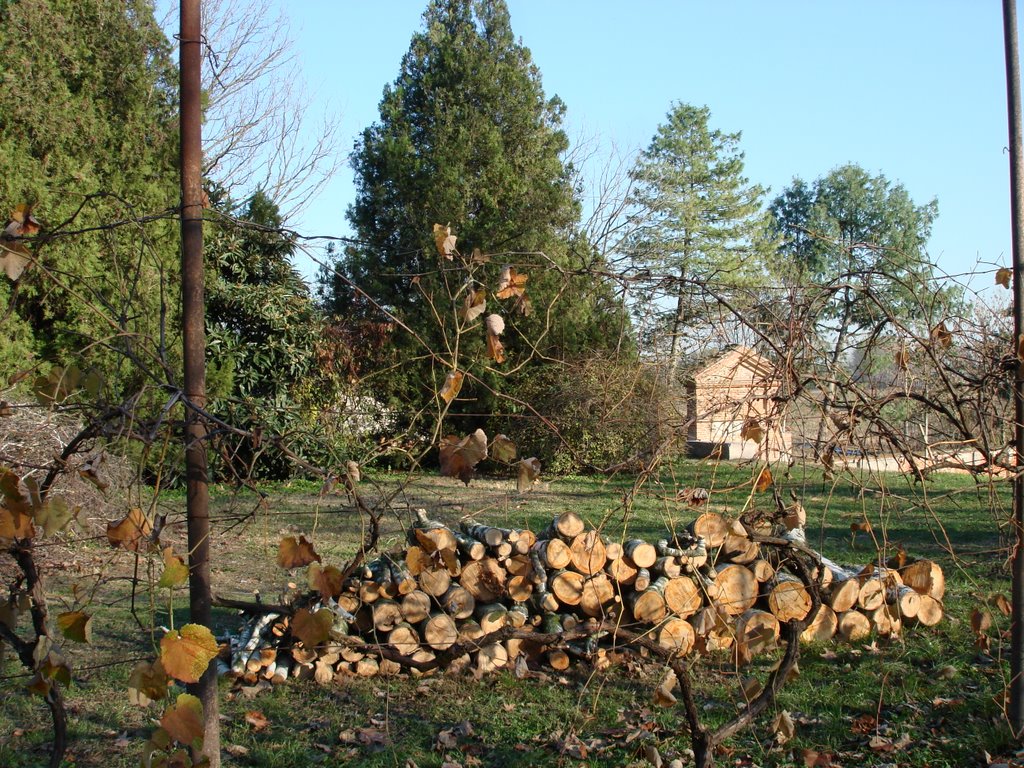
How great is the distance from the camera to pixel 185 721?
1.72 metres

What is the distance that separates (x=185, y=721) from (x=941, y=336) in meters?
2.80

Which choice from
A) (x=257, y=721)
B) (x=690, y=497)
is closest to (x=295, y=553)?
(x=690, y=497)

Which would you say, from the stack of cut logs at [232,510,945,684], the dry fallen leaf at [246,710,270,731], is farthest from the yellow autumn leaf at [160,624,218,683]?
the stack of cut logs at [232,510,945,684]

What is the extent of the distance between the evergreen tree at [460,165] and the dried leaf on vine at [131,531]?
13.7 meters

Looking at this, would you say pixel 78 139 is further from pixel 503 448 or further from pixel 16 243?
pixel 503 448

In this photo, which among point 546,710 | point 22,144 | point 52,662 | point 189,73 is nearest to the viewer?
point 52,662

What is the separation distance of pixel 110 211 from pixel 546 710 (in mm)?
7549

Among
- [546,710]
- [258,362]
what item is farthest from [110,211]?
[546,710]

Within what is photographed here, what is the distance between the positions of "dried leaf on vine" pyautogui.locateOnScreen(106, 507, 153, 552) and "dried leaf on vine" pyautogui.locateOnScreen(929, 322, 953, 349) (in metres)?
2.73

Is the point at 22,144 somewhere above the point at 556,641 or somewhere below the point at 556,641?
above

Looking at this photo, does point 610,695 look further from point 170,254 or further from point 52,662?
point 170,254

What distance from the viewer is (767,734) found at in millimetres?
4000

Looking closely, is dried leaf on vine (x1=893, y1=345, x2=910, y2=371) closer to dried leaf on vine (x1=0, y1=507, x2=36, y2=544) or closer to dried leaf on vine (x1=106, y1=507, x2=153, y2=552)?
dried leaf on vine (x1=106, y1=507, x2=153, y2=552)

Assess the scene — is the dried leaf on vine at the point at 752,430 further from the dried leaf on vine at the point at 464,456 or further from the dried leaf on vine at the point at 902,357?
the dried leaf on vine at the point at 464,456
